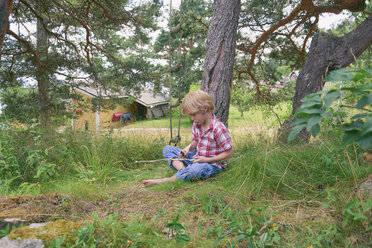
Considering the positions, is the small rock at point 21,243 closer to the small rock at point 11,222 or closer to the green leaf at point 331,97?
the small rock at point 11,222

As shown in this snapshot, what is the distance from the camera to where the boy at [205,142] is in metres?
2.92

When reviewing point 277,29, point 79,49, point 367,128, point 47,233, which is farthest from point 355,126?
point 79,49

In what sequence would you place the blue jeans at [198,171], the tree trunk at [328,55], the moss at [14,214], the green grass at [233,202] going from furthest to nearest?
the tree trunk at [328,55]
the blue jeans at [198,171]
the moss at [14,214]
the green grass at [233,202]

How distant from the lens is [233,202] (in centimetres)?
210

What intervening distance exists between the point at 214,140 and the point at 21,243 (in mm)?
2159

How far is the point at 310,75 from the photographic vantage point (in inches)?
170

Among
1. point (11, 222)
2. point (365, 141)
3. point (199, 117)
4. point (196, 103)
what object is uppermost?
point (196, 103)

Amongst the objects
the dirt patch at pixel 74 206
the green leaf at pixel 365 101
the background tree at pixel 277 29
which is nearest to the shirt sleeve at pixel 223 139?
the dirt patch at pixel 74 206

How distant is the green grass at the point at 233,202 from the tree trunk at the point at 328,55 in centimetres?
127

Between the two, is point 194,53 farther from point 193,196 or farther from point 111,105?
point 193,196

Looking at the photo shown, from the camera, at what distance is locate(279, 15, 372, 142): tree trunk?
4.16 metres

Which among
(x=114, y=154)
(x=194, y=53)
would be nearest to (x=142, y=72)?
(x=194, y=53)

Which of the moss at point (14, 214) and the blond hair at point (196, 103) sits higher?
the blond hair at point (196, 103)

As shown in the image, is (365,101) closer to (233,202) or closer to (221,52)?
(233,202)
